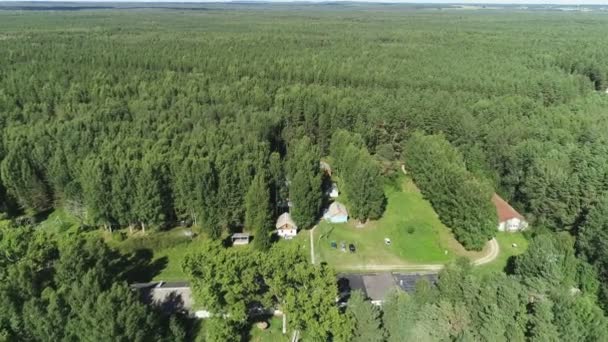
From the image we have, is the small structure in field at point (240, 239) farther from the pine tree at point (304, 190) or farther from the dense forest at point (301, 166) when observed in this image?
the pine tree at point (304, 190)

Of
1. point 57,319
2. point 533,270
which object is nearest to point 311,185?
point 533,270

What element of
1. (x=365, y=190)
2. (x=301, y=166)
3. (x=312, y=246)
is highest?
(x=301, y=166)

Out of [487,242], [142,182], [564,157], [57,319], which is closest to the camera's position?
[57,319]

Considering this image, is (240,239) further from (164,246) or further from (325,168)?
(325,168)

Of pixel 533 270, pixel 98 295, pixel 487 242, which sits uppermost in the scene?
pixel 98 295

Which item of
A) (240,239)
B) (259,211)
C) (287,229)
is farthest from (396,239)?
(240,239)

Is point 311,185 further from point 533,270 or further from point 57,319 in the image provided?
point 57,319
